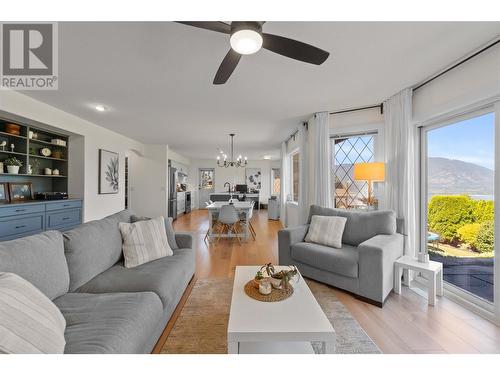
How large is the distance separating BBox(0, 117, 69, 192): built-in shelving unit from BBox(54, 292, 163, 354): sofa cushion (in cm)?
312

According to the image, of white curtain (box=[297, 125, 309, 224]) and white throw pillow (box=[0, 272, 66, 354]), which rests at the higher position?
white curtain (box=[297, 125, 309, 224])

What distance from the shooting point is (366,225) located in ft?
8.77

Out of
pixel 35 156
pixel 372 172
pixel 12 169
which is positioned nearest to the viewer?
pixel 372 172

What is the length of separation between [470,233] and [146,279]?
3241 mm

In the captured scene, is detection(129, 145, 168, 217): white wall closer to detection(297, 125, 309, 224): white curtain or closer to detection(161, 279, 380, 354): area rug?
detection(297, 125, 309, 224): white curtain

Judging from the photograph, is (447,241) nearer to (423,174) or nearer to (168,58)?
(423,174)

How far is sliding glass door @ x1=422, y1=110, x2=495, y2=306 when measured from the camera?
6.81 feet

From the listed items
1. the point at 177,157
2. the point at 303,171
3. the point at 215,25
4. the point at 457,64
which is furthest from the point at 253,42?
the point at 177,157

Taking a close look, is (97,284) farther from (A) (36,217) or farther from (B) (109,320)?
(A) (36,217)

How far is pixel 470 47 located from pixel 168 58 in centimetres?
276

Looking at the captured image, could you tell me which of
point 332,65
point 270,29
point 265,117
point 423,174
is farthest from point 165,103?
point 423,174

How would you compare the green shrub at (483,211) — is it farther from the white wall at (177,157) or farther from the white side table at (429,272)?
the white wall at (177,157)

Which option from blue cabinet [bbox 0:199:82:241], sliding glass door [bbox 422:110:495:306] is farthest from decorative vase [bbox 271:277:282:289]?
blue cabinet [bbox 0:199:82:241]

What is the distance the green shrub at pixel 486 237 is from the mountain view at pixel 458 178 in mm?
325
